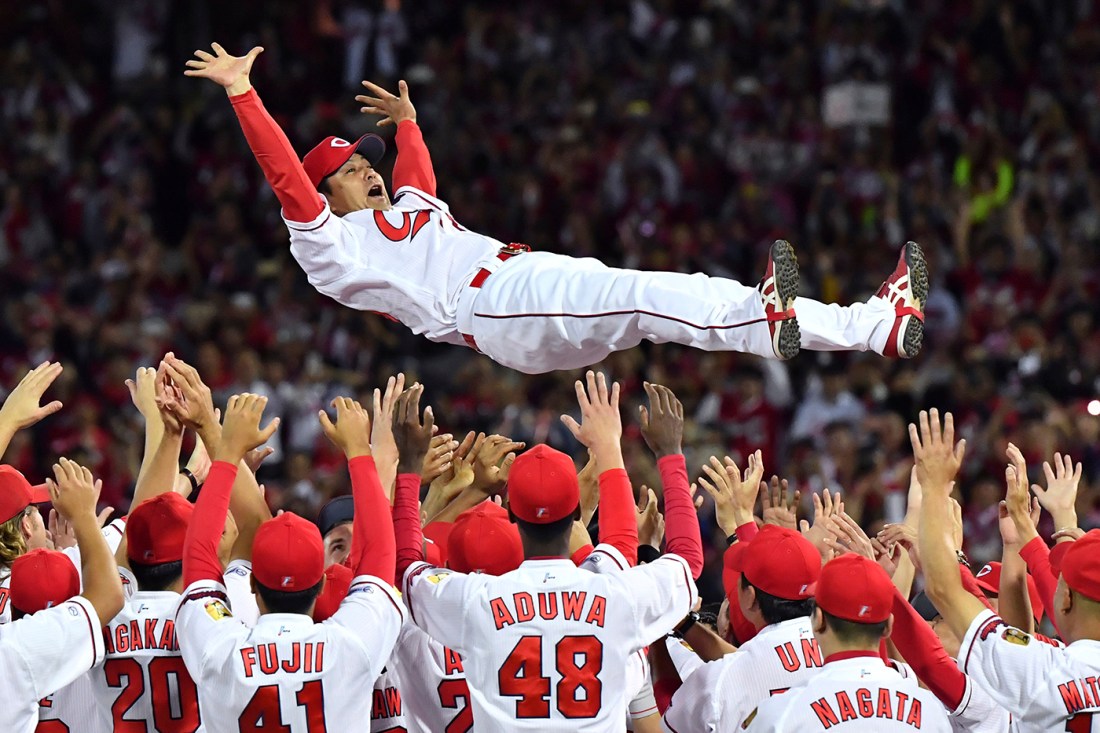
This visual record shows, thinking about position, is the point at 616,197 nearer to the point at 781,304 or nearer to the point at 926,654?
the point at 781,304

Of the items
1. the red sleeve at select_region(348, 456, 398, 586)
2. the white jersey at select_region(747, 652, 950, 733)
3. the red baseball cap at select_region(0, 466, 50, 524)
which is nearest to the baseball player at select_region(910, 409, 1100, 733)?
the white jersey at select_region(747, 652, 950, 733)

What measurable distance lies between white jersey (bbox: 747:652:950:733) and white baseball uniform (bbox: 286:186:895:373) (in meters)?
1.72

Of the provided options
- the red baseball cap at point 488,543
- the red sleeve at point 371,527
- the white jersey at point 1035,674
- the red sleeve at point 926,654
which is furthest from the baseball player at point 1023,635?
the red sleeve at point 371,527

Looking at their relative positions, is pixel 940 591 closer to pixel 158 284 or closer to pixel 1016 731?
pixel 1016 731

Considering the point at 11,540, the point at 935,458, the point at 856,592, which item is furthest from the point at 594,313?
the point at 11,540

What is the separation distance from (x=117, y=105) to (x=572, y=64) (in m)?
5.21

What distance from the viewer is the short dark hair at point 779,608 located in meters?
5.68

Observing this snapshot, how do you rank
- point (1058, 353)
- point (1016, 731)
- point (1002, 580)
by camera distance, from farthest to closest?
point (1058, 353), point (1002, 580), point (1016, 731)

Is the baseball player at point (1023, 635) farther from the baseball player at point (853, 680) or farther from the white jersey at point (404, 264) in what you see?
the white jersey at point (404, 264)

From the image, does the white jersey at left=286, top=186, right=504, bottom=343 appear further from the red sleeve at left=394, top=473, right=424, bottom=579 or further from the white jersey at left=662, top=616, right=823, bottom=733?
the white jersey at left=662, top=616, right=823, bottom=733

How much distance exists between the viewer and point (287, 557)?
5.17m

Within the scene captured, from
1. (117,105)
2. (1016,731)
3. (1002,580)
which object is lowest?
(1016,731)

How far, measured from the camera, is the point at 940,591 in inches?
209

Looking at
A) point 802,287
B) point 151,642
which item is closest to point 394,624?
point 151,642
